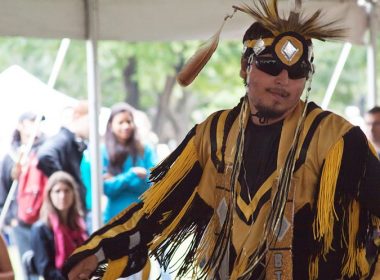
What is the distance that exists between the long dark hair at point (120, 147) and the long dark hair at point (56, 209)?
0.41m

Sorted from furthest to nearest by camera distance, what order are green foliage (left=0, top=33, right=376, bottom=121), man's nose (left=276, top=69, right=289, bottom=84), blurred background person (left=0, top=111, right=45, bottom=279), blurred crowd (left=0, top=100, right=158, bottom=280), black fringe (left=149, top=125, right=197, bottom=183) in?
green foliage (left=0, top=33, right=376, bottom=121), blurred background person (left=0, top=111, right=45, bottom=279), blurred crowd (left=0, top=100, right=158, bottom=280), black fringe (left=149, top=125, right=197, bottom=183), man's nose (left=276, top=69, right=289, bottom=84)

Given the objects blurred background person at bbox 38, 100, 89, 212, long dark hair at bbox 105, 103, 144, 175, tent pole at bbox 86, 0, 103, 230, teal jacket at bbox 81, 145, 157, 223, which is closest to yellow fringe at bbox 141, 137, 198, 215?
tent pole at bbox 86, 0, 103, 230

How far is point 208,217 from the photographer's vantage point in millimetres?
4117

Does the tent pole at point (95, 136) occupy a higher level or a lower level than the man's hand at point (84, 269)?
higher

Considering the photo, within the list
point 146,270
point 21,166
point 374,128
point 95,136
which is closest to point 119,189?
point 21,166

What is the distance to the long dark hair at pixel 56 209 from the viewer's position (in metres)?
7.44

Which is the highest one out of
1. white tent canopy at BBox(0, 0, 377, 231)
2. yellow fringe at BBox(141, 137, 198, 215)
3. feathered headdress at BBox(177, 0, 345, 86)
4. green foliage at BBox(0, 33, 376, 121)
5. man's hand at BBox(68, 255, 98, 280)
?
green foliage at BBox(0, 33, 376, 121)

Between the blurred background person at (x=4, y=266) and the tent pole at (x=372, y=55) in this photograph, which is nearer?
the blurred background person at (x=4, y=266)

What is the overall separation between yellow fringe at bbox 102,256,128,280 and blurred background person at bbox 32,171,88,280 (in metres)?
3.23

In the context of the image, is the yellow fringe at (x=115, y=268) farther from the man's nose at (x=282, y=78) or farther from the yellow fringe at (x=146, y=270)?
the man's nose at (x=282, y=78)

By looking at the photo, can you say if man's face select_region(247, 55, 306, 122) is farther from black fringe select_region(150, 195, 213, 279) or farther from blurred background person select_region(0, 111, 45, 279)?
blurred background person select_region(0, 111, 45, 279)

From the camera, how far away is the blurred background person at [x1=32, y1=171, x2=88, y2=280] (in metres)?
7.26

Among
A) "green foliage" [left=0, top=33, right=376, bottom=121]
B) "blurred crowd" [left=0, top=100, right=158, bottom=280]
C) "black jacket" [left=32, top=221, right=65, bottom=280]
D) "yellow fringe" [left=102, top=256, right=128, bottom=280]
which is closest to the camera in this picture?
"yellow fringe" [left=102, top=256, right=128, bottom=280]

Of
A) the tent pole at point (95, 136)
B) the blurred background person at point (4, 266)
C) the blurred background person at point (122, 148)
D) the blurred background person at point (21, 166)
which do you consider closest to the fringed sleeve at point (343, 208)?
the blurred background person at point (4, 266)
